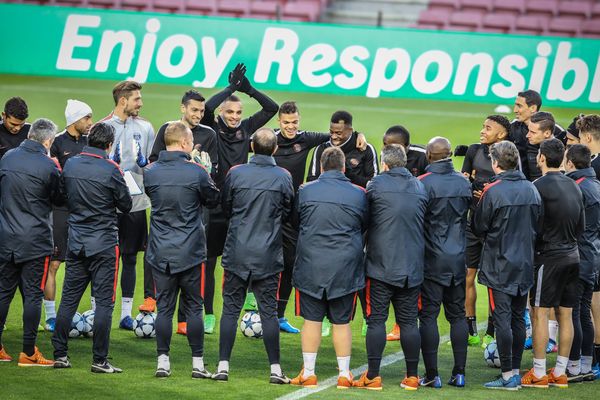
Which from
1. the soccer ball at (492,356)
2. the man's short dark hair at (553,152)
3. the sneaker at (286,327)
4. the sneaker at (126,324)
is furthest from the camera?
the sneaker at (286,327)

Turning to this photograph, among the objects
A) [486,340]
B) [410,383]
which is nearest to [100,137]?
[410,383]

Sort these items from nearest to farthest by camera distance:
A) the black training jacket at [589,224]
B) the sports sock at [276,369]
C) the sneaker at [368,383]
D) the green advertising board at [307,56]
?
the sneaker at [368,383], the sports sock at [276,369], the black training jacket at [589,224], the green advertising board at [307,56]

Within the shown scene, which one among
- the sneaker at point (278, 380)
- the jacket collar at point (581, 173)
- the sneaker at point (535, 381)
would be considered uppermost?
the jacket collar at point (581, 173)

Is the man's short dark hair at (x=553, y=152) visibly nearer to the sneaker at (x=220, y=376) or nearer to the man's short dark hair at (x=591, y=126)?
the man's short dark hair at (x=591, y=126)

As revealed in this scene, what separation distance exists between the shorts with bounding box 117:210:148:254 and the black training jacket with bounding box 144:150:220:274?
1923 millimetres

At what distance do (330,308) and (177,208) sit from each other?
160 cm

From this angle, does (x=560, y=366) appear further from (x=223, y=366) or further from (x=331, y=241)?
(x=223, y=366)

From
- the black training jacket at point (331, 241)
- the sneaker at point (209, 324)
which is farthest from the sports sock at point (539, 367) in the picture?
the sneaker at point (209, 324)

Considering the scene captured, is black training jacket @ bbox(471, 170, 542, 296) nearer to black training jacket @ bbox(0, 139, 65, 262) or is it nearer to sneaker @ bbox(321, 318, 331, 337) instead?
sneaker @ bbox(321, 318, 331, 337)

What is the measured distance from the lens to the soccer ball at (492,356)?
10.1m

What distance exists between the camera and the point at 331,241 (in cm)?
898

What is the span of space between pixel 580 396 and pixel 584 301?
3.43ft

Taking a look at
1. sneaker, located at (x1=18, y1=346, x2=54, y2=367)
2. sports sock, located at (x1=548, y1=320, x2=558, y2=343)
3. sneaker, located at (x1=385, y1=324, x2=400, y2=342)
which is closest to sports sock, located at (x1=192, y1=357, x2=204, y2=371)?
sneaker, located at (x1=18, y1=346, x2=54, y2=367)

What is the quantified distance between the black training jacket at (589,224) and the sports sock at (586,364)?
2.39ft
